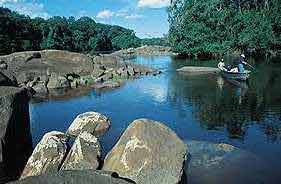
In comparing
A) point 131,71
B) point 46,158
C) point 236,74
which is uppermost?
point 46,158

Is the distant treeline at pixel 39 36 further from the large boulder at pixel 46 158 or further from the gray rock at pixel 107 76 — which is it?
the large boulder at pixel 46 158

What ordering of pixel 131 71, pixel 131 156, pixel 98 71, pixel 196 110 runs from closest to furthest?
pixel 131 156, pixel 196 110, pixel 98 71, pixel 131 71

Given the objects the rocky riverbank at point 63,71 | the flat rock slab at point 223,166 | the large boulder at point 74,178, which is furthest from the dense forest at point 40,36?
the large boulder at point 74,178

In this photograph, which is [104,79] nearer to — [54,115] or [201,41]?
[54,115]

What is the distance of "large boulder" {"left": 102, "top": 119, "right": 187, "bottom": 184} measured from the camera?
12719 mm

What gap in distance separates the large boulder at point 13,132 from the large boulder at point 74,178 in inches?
198

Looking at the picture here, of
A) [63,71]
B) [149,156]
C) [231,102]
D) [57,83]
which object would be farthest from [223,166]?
[63,71]

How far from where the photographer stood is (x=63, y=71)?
4897 cm

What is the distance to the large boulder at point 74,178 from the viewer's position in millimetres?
9852

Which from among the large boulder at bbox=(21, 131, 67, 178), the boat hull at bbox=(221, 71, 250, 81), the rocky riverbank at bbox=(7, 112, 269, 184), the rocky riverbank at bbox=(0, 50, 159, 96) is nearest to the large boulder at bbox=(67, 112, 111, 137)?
the rocky riverbank at bbox=(7, 112, 269, 184)

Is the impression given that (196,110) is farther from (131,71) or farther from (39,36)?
(39,36)

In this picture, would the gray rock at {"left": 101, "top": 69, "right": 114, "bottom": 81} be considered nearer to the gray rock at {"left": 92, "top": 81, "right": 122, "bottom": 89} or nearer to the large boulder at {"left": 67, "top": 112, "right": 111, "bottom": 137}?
the gray rock at {"left": 92, "top": 81, "right": 122, "bottom": 89}

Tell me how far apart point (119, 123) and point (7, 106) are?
1108 centimetres

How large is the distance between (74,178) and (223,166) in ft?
25.4
